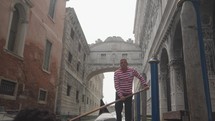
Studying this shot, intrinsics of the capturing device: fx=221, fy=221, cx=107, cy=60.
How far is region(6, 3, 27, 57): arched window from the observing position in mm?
7758

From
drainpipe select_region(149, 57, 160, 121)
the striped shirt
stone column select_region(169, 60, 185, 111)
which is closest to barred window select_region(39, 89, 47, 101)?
stone column select_region(169, 60, 185, 111)

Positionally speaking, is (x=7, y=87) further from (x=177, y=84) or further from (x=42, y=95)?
(x=177, y=84)

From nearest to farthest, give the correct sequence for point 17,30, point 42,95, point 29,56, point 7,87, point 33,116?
point 33,116 < point 7,87 < point 17,30 < point 29,56 < point 42,95

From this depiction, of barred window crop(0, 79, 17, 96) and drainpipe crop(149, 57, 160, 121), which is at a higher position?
barred window crop(0, 79, 17, 96)

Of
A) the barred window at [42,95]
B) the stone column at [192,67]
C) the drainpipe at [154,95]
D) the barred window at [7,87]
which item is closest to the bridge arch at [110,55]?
the barred window at [42,95]

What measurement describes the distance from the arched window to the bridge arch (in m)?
13.8

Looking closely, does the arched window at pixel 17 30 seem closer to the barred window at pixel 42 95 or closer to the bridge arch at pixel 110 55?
the barred window at pixel 42 95

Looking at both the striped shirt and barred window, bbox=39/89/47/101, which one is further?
barred window, bbox=39/89/47/101

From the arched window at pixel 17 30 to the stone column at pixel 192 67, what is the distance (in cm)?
628

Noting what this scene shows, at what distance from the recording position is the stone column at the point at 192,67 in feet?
8.48

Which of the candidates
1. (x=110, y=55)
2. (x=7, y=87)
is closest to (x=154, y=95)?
(x=7, y=87)

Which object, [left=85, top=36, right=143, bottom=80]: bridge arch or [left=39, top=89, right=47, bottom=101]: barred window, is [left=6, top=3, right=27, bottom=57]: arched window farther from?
[left=85, top=36, right=143, bottom=80]: bridge arch

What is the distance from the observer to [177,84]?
7840 millimetres

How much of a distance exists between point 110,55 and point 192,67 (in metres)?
19.6
